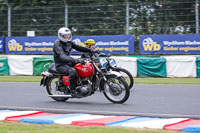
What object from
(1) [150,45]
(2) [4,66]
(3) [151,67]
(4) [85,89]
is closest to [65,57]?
(4) [85,89]

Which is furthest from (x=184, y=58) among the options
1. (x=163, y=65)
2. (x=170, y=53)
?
(x=170, y=53)

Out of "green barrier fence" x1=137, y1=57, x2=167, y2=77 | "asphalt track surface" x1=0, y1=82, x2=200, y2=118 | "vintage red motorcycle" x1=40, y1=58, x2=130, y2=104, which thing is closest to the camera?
"asphalt track surface" x1=0, y1=82, x2=200, y2=118

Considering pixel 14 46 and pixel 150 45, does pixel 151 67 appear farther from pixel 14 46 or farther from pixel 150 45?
pixel 14 46

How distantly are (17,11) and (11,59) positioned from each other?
3732 millimetres

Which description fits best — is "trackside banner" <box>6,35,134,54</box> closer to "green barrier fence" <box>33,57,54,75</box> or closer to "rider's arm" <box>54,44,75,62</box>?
"green barrier fence" <box>33,57,54,75</box>

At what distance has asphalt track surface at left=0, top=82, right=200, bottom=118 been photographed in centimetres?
735

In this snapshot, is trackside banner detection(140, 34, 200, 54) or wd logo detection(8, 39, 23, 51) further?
wd logo detection(8, 39, 23, 51)

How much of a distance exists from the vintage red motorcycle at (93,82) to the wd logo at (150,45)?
9.37 metres

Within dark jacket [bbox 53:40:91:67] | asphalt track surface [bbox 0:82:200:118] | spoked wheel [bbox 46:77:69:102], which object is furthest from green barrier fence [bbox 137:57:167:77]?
dark jacket [bbox 53:40:91:67]

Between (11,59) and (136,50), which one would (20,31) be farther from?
(136,50)

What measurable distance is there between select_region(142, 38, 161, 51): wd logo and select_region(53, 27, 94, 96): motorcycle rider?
9762 millimetres

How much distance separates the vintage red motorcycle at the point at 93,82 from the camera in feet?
27.3

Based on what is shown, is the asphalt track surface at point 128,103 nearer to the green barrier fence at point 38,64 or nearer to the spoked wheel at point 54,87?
the spoked wheel at point 54,87

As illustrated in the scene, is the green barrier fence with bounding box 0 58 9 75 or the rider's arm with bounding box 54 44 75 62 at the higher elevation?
the rider's arm with bounding box 54 44 75 62
